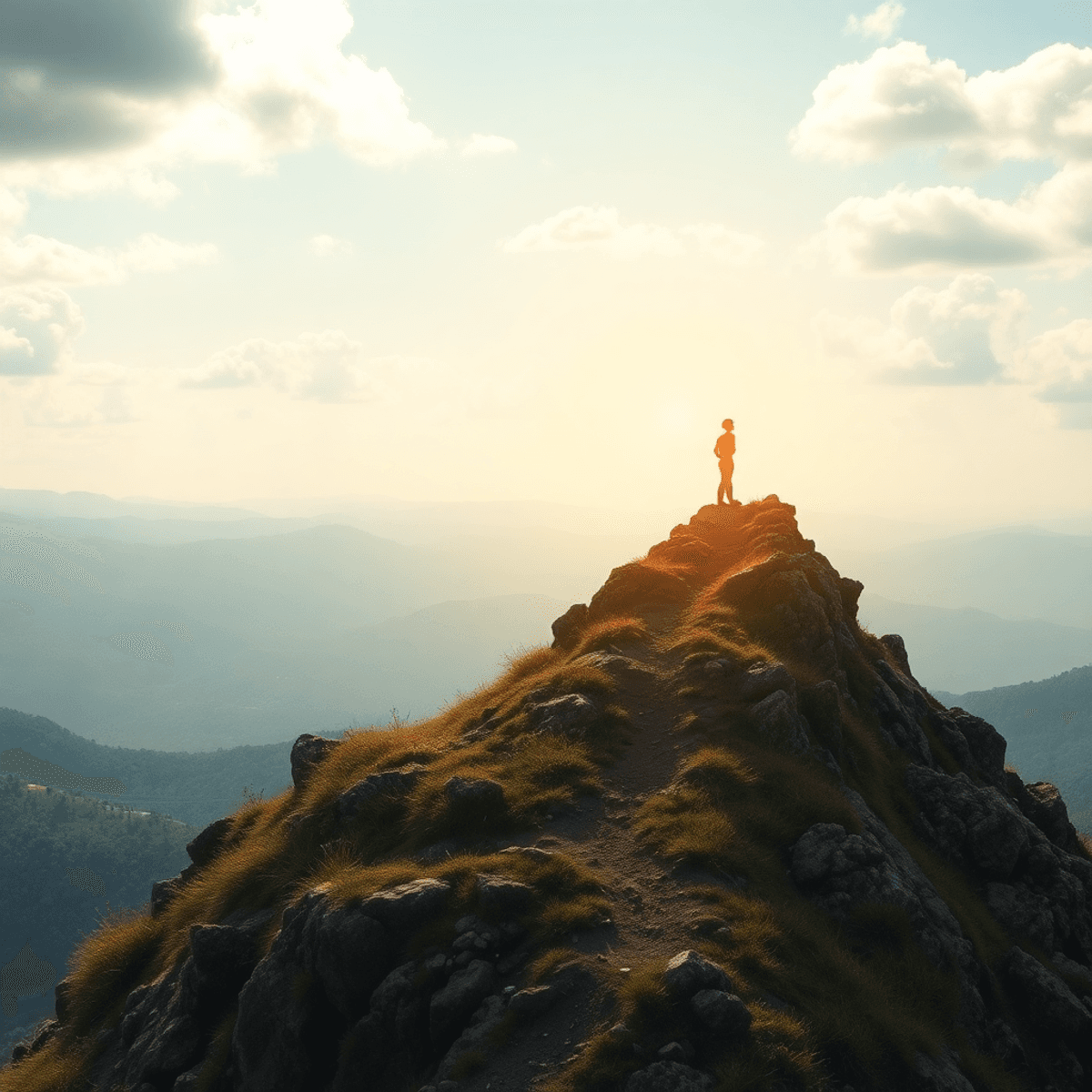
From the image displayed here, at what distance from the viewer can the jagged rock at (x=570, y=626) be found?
3253cm

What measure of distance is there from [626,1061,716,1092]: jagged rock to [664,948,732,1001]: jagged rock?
1.20m

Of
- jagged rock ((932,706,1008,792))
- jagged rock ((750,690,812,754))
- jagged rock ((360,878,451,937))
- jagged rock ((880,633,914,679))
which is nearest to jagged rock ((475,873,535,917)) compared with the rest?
jagged rock ((360,878,451,937))

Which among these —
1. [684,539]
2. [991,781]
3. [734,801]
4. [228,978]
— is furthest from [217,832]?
[991,781]

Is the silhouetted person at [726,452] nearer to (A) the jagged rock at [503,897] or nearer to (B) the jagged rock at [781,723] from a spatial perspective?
(B) the jagged rock at [781,723]

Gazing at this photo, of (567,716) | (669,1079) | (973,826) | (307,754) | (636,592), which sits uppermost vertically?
(636,592)

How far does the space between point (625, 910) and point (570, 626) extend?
17695mm

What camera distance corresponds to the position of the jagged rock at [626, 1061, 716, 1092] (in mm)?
12320

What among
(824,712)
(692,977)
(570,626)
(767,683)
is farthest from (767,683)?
(692,977)

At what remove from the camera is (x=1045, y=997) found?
19.7m

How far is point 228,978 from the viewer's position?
19766 millimetres

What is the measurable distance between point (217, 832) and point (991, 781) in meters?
28.8

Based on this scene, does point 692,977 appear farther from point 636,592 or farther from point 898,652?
point 898,652

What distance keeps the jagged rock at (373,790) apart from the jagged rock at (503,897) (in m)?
6.13

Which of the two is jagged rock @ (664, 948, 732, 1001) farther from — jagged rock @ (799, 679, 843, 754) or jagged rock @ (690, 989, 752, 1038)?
jagged rock @ (799, 679, 843, 754)
